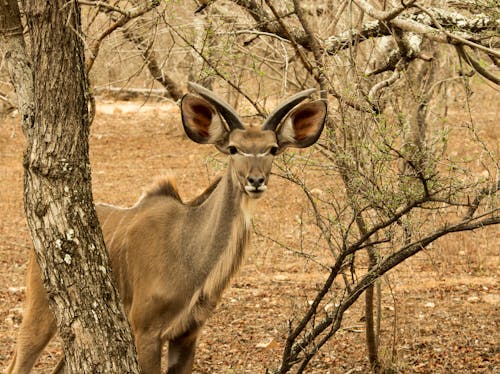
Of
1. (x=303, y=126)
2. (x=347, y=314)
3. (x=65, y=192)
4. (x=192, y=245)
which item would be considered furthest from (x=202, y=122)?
(x=347, y=314)

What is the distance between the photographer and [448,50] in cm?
703

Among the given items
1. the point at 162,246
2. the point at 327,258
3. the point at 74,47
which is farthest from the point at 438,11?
the point at 327,258

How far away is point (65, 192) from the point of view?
372 cm

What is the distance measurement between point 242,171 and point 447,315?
9.40ft

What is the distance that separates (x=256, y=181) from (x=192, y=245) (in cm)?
74

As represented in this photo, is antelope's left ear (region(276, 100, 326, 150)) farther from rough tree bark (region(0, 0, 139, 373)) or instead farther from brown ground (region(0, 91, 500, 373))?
rough tree bark (region(0, 0, 139, 373))

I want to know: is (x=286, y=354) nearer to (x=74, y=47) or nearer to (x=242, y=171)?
(x=242, y=171)

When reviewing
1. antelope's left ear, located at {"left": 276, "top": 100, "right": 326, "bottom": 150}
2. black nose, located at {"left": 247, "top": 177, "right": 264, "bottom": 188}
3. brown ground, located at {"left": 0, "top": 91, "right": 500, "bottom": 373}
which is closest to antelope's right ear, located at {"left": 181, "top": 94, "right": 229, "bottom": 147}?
antelope's left ear, located at {"left": 276, "top": 100, "right": 326, "bottom": 150}

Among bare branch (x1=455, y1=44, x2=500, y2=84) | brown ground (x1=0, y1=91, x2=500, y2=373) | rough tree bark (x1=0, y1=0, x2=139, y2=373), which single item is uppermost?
bare branch (x1=455, y1=44, x2=500, y2=84)

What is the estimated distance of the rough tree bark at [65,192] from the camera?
12.1 feet

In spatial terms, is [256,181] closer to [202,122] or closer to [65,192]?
[202,122]

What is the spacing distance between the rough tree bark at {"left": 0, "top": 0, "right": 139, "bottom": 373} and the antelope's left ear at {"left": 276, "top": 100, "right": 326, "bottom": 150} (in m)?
1.30

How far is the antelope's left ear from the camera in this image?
4656 millimetres

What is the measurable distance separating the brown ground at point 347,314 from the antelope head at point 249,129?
0.62 m
